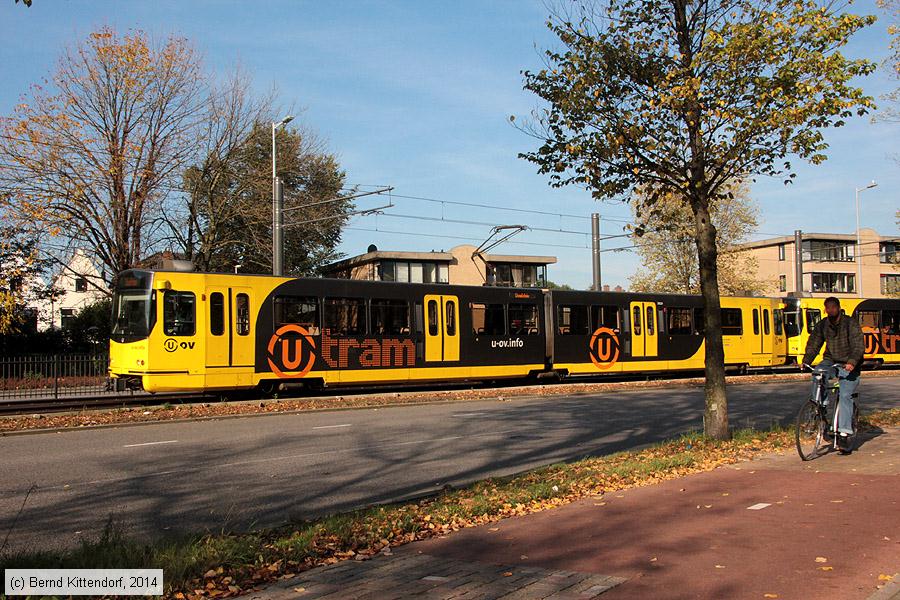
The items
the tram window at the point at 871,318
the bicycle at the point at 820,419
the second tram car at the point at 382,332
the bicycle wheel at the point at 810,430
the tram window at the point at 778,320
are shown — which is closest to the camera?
the bicycle wheel at the point at 810,430

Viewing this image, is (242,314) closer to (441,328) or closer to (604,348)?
(441,328)

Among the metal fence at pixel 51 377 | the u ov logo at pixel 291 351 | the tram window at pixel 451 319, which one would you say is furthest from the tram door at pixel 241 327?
the tram window at pixel 451 319

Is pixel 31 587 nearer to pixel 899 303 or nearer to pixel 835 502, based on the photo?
pixel 835 502

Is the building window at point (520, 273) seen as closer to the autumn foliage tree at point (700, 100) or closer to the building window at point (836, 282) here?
the building window at point (836, 282)

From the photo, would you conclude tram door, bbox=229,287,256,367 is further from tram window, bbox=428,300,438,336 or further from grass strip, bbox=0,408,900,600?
grass strip, bbox=0,408,900,600

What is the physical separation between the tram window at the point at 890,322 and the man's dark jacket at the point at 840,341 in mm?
29939

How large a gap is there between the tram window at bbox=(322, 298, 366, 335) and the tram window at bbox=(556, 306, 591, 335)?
7.54 metres

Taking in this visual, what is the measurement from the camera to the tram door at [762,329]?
32.0 metres

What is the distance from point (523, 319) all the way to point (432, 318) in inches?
144

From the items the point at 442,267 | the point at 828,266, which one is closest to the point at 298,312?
the point at 442,267

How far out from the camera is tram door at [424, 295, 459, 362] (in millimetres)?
22906

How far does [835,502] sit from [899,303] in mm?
34364

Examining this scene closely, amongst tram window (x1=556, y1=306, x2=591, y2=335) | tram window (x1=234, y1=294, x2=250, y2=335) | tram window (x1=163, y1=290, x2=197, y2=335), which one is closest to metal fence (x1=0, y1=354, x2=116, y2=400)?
tram window (x1=163, y1=290, x2=197, y2=335)

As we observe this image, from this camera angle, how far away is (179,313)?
18500 millimetres
